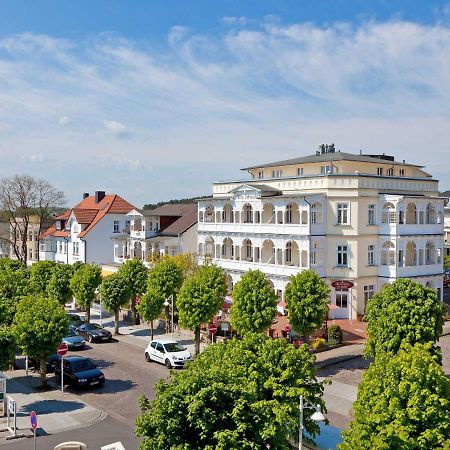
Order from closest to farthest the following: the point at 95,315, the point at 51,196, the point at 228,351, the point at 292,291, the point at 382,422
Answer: the point at 382,422 < the point at 228,351 < the point at 292,291 < the point at 95,315 < the point at 51,196

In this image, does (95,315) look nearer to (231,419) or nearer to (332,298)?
(332,298)

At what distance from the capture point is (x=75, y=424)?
22.9 meters

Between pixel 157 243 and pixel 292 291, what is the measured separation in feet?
89.7

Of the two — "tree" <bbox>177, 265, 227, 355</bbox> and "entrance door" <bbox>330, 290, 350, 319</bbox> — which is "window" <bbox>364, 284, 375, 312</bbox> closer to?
"entrance door" <bbox>330, 290, 350, 319</bbox>

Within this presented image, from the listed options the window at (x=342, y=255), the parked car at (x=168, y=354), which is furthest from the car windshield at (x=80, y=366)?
the window at (x=342, y=255)

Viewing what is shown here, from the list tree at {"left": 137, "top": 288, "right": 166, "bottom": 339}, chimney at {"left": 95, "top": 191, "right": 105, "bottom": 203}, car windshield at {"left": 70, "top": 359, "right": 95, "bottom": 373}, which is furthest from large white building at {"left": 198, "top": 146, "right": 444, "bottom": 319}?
chimney at {"left": 95, "top": 191, "right": 105, "bottom": 203}

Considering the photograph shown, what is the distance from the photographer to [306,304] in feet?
104

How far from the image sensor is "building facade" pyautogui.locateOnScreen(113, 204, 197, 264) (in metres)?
56.7

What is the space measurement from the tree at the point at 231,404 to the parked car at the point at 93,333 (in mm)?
25018

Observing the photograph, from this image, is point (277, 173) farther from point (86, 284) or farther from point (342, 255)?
point (86, 284)

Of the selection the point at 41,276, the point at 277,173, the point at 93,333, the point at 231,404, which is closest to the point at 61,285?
the point at 41,276

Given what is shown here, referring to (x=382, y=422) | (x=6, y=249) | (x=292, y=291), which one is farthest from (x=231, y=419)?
(x=6, y=249)

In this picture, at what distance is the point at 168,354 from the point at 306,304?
7.95 m

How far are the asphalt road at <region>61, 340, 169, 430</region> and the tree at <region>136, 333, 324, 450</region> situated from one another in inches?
343
